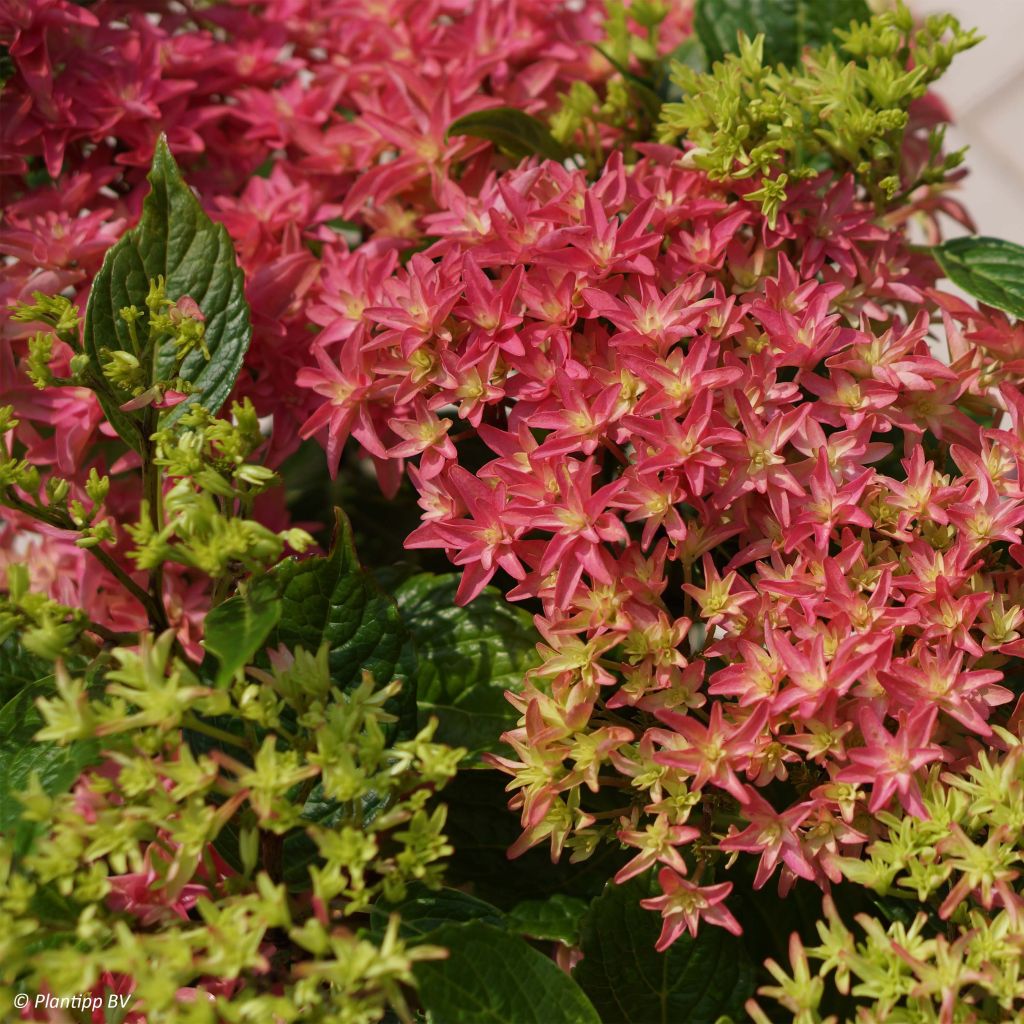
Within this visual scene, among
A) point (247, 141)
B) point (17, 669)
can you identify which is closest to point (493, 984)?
point (17, 669)

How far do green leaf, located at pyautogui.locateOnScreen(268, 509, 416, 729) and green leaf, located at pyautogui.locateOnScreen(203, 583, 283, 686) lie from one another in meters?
0.07

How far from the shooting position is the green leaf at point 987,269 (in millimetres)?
741

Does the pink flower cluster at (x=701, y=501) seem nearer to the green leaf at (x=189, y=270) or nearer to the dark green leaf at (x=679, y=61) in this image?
the green leaf at (x=189, y=270)

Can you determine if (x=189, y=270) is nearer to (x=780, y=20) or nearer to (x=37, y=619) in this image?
(x=37, y=619)

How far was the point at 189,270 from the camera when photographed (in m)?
0.71

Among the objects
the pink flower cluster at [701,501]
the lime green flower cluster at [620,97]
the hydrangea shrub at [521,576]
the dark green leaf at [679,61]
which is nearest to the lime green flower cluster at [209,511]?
the hydrangea shrub at [521,576]

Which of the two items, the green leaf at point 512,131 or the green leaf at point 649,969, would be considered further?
the green leaf at point 512,131

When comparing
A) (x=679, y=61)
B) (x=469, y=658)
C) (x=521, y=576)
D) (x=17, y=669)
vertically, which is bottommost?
(x=17, y=669)

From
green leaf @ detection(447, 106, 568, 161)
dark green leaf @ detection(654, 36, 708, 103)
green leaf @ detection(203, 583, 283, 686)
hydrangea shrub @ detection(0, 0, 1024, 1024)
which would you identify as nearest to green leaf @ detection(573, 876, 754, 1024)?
hydrangea shrub @ detection(0, 0, 1024, 1024)

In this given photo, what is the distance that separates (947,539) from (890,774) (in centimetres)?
14

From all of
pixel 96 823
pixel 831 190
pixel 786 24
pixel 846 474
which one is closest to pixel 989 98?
pixel 786 24

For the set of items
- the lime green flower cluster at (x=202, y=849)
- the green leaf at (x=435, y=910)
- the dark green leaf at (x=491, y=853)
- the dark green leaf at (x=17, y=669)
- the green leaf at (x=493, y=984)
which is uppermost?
the lime green flower cluster at (x=202, y=849)

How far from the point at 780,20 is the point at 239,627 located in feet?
2.27

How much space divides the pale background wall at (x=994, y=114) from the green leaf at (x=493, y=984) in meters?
1.23
